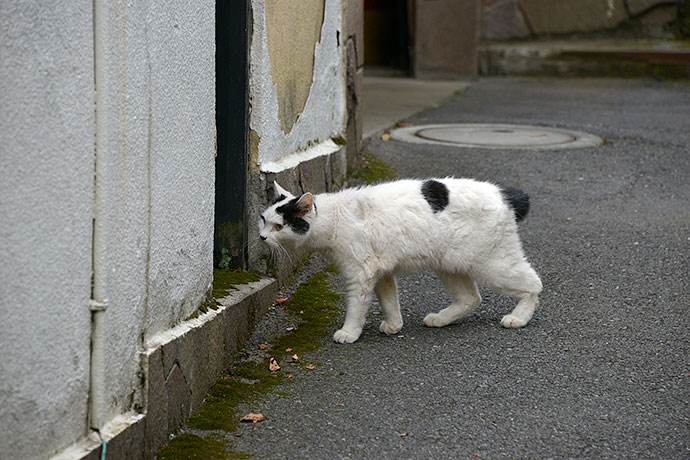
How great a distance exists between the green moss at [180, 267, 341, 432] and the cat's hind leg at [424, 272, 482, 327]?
53 centimetres

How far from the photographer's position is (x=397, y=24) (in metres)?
15.1

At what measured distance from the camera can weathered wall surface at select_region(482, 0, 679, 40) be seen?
14391mm

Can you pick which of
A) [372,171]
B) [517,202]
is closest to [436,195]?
[517,202]

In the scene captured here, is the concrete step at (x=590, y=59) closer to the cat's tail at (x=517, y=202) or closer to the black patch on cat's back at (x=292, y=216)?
the cat's tail at (x=517, y=202)

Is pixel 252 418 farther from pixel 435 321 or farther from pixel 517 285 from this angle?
pixel 517 285

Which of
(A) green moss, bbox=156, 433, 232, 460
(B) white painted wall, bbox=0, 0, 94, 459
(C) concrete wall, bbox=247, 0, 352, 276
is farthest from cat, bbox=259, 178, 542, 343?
(B) white painted wall, bbox=0, 0, 94, 459

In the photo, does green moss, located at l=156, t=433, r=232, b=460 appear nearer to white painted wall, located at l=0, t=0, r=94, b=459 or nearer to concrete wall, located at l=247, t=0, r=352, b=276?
white painted wall, located at l=0, t=0, r=94, b=459

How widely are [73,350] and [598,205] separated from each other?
5.15 metres

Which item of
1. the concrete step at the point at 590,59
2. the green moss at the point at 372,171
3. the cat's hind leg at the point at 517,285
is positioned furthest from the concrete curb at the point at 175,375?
the concrete step at the point at 590,59

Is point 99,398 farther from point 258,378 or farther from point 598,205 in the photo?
point 598,205

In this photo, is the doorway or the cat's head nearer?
the cat's head

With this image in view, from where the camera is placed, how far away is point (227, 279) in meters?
4.24

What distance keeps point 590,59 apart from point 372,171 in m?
7.70

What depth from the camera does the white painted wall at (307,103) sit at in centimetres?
444
